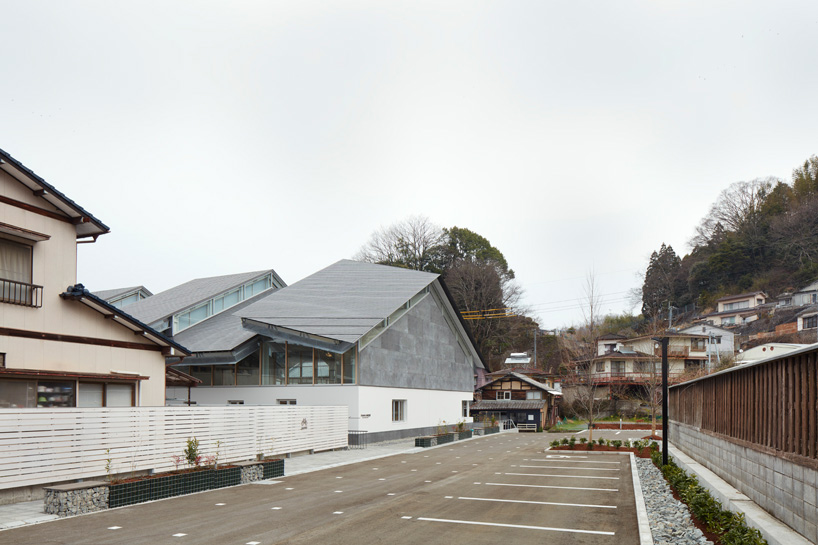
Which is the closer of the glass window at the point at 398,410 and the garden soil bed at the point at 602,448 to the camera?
the garden soil bed at the point at 602,448

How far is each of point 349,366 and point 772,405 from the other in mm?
20477

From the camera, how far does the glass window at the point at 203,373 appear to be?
30500 mm

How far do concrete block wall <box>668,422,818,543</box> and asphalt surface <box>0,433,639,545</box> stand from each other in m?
1.90

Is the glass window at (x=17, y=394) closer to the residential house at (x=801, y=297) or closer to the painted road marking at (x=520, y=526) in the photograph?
the painted road marking at (x=520, y=526)

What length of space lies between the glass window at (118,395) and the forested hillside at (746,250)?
181 feet

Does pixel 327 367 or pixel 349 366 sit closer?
pixel 349 366

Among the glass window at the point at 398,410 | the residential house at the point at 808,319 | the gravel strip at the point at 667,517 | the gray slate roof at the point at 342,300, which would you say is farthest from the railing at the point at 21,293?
the residential house at the point at 808,319

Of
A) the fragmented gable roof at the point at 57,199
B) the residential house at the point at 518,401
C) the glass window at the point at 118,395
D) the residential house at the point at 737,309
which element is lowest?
the residential house at the point at 518,401

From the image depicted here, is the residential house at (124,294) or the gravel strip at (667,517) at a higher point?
the residential house at (124,294)

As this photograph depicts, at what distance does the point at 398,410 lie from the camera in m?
31.2

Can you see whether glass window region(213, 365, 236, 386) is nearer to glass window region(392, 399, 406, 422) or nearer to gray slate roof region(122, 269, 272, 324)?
gray slate roof region(122, 269, 272, 324)

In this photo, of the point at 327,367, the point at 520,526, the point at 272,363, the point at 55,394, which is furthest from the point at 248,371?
the point at 520,526

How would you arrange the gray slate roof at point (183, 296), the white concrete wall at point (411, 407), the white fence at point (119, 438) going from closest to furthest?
the white fence at point (119, 438) → the white concrete wall at point (411, 407) → the gray slate roof at point (183, 296)

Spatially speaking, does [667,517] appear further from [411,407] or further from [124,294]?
[124,294]
